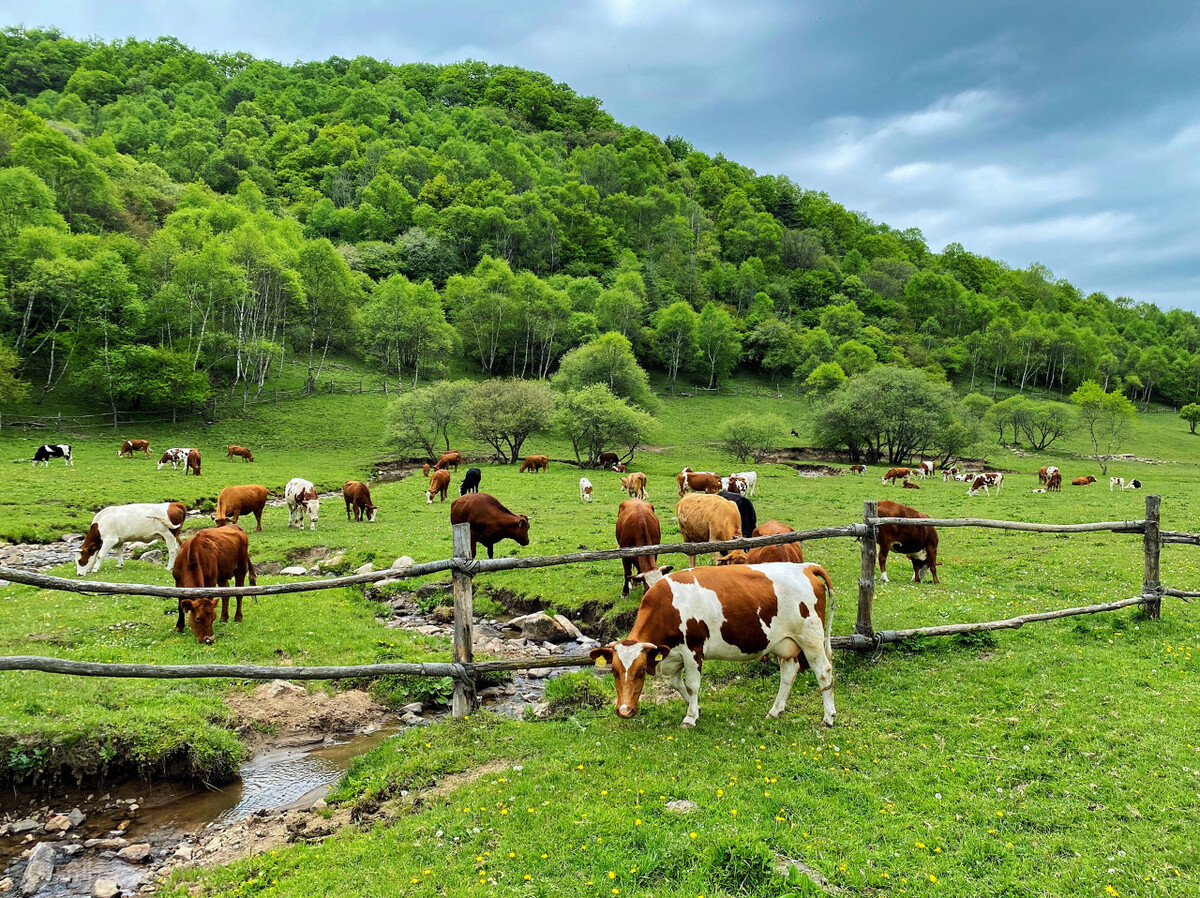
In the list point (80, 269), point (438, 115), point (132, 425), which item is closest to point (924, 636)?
point (132, 425)

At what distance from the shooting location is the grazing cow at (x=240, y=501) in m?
20.0

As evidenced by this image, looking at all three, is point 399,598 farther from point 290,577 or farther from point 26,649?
point 26,649

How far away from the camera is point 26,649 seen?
8.88 meters

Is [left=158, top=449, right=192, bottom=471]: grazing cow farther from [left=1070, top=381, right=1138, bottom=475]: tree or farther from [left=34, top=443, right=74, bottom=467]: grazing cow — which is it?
[left=1070, top=381, right=1138, bottom=475]: tree

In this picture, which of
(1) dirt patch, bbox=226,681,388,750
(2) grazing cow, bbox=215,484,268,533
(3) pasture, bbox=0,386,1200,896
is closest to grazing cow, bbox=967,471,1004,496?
(3) pasture, bbox=0,386,1200,896

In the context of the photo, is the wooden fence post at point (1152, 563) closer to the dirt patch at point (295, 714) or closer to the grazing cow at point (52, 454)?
the dirt patch at point (295, 714)

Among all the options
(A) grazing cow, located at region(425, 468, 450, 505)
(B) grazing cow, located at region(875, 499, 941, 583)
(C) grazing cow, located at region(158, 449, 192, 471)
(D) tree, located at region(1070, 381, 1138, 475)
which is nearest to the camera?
(B) grazing cow, located at region(875, 499, 941, 583)

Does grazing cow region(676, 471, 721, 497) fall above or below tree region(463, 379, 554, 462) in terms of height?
below

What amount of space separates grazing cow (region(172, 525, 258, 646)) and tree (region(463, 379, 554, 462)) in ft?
110

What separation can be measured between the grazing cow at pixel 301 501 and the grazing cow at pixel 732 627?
1754 centimetres

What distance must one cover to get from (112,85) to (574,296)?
5123 inches

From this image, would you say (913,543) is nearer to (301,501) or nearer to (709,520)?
(709,520)

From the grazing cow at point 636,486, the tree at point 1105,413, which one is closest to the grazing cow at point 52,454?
the grazing cow at point 636,486

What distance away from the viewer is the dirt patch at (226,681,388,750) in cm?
792
